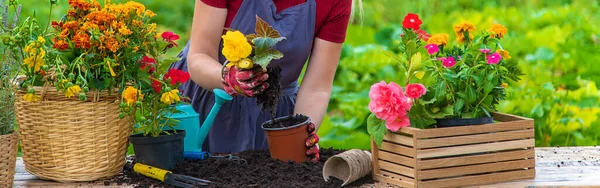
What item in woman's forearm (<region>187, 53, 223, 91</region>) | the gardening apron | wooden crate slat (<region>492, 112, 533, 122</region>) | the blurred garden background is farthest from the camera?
the blurred garden background

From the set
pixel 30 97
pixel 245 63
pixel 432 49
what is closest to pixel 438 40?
pixel 432 49

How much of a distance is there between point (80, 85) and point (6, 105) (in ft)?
0.52

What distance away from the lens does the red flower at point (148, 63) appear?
68.8 inches

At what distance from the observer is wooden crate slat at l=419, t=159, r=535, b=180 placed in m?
1.67

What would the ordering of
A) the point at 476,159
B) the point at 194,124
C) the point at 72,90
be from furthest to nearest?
1. the point at 194,124
2. the point at 476,159
3. the point at 72,90

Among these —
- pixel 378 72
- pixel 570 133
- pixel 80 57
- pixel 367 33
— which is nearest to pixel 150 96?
pixel 80 57

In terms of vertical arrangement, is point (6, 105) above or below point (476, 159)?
above

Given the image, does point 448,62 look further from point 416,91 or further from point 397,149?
point 397,149

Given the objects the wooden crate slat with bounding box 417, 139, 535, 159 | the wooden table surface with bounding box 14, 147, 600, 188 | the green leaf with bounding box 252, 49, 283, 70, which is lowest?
the wooden table surface with bounding box 14, 147, 600, 188

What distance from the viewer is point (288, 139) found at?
6.02 feet

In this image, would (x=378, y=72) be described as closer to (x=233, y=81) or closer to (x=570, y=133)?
(x=570, y=133)

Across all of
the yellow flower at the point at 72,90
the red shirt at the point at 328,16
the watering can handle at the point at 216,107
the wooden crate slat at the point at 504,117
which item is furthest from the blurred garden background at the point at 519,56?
the yellow flower at the point at 72,90

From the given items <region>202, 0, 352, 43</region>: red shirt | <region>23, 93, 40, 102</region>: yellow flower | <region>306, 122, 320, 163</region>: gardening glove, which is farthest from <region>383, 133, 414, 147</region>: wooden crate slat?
<region>23, 93, 40, 102</region>: yellow flower

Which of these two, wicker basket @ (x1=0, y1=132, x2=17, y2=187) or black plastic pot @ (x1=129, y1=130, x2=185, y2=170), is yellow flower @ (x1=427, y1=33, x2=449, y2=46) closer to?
black plastic pot @ (x1=129, y1=130, x2=185, y2=170)
